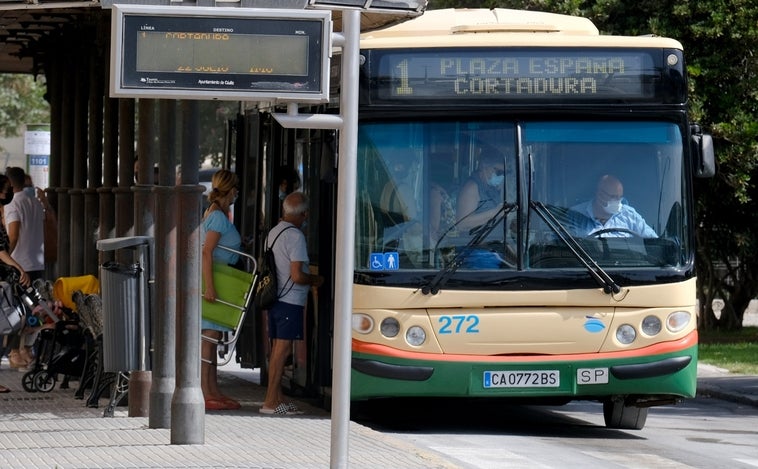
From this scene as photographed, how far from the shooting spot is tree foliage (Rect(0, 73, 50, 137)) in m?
43.3

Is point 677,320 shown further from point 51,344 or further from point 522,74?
Result: point 51,344

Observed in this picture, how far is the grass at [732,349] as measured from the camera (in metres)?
19.0

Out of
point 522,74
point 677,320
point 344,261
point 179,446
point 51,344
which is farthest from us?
point 51,344

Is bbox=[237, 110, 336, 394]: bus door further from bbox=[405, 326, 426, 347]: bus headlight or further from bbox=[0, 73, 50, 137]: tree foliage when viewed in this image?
bbox=[0, 73, 50, 137]: tree foliage

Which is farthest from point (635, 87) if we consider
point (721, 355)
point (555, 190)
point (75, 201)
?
point (721, 355)

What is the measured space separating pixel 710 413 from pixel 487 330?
13.6 feet

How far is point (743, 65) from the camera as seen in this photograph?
2223cm

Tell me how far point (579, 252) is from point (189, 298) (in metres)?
Result: 2.93

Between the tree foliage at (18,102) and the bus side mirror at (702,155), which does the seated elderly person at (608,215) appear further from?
the tree foliage at (18,102)

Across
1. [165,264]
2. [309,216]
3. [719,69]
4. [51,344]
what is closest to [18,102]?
[719,69]

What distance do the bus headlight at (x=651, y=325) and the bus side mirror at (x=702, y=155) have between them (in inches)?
44.4

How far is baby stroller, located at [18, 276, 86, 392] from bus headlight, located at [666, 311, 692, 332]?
16.0 feet

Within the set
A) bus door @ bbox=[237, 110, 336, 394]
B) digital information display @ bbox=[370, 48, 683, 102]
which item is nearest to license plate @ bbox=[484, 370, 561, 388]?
bus door @ bbox=[237, 110, 336, 394]

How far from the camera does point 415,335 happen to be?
11.4 m
